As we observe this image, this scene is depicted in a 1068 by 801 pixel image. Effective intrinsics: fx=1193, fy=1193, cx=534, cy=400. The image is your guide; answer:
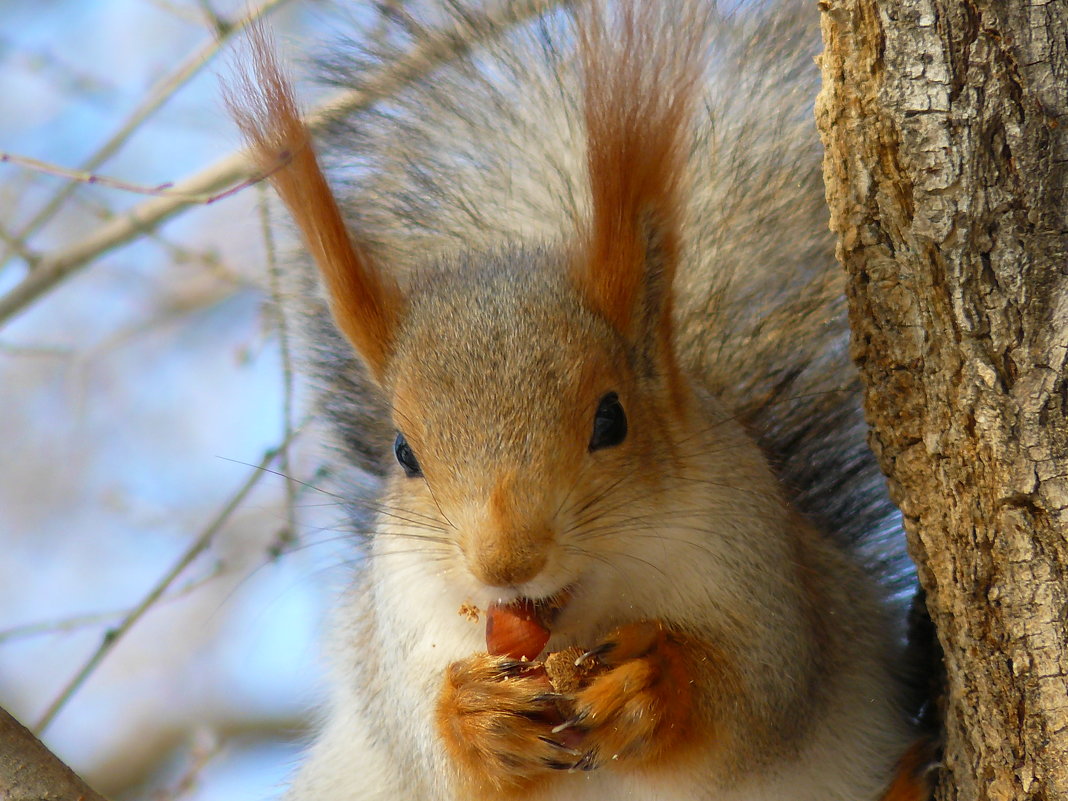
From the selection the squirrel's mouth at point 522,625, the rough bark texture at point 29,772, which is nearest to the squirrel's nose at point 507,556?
the squirrel's mouth at point 522,625

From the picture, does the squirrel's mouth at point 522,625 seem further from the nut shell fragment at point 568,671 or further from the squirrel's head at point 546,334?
the squirrel's head at point 546,334

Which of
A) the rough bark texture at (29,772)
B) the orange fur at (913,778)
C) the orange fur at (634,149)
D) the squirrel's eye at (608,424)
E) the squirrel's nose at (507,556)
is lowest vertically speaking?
the orange fur at (913,778)

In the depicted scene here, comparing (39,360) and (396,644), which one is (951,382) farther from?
(39,360)

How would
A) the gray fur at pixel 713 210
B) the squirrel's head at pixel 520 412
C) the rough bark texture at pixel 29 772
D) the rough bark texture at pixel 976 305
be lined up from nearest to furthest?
the rough bark texture at pixel 976 305, the squirrel's head at pixel 520 412, the rough bark texture at pixel 29 772, the gray fur at pixel 713 210

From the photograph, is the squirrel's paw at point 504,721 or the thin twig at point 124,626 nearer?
the squirrel's paw at point 504,721

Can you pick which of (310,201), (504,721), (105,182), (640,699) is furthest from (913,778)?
(105,182)

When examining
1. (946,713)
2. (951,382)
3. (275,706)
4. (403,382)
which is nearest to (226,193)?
(403,382)
